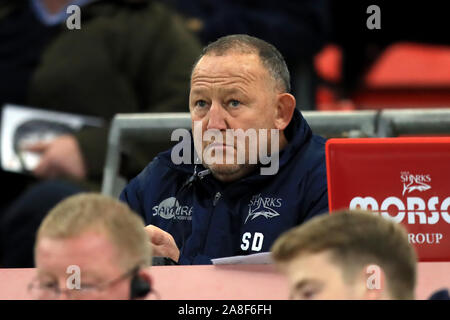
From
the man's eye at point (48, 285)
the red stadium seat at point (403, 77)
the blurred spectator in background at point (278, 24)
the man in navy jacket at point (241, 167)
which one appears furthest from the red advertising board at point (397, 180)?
the red stadium seat at point (403, 77)

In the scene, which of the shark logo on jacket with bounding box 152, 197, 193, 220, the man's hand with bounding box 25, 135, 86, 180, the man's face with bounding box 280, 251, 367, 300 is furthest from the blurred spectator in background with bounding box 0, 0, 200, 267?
the man's face with bounding box 280, 251, 367, 300

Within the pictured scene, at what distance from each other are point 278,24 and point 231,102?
2.50 meters

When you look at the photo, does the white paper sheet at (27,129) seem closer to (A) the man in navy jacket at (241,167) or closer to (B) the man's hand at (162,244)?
(A) the man in navy jacket at (241,167)

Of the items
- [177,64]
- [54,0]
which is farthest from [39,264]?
[54,0]

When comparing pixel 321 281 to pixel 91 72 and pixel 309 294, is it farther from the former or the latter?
pixel 91 72

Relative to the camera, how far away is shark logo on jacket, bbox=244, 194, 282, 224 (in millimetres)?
2278

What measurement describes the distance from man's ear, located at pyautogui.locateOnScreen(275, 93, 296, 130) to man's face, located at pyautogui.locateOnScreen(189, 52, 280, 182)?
1 cm

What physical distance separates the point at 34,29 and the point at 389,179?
2632 millimetres

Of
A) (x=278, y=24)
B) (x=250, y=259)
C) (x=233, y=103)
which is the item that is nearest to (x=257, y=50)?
(x=233, y=103)

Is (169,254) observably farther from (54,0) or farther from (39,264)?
(54,0)

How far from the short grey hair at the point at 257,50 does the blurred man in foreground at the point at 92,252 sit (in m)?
0.80

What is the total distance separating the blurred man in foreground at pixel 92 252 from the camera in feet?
5.28

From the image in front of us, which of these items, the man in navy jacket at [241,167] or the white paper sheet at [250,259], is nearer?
the white paper sheet at [250,259]

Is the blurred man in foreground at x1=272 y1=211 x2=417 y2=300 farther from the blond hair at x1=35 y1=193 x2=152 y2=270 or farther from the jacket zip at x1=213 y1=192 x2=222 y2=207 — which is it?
the jacket zip at x1=213 y1=192 x2=222 y2=207
